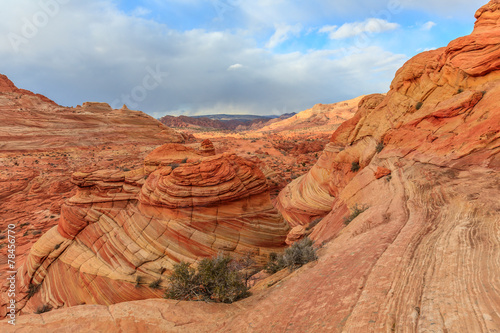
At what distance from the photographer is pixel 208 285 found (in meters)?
5.82

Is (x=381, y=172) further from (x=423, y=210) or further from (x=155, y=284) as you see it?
(x=155, y=284)

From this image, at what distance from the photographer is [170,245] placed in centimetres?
1023

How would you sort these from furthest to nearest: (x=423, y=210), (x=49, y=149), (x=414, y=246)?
(x=49, y=149) < (x=423, y=210) < (x=414, y=246)

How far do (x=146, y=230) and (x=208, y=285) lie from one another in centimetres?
624

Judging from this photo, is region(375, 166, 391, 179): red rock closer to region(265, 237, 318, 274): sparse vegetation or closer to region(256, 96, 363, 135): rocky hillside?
region(265, 237, 318, 274): sparse vegetation

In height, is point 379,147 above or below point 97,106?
below

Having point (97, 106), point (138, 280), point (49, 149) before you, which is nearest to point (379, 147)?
point (138, 280)

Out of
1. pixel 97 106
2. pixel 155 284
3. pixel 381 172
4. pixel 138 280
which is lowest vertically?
pixel 155 284

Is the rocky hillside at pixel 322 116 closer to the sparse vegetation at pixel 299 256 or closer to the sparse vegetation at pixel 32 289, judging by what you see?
the sparse vegetation at pixel 32 289

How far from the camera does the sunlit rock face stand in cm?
972

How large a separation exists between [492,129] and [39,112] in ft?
205

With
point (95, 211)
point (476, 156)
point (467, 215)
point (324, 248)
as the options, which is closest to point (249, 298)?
point (324, 248)

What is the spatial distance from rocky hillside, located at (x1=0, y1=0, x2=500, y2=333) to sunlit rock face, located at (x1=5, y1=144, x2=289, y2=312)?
919 millimetres

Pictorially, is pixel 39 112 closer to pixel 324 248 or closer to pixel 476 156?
pixel 324 248
